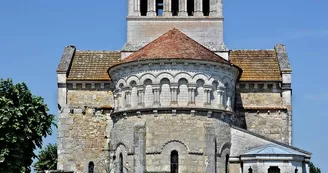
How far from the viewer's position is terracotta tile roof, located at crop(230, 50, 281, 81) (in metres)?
51.0

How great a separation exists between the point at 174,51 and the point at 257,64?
35.2 feet

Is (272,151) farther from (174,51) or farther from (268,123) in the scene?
(174,51)

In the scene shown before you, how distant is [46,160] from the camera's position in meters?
68.9

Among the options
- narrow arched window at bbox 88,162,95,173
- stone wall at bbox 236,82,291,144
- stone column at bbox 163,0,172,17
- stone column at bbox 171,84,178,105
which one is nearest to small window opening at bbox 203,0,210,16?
stone column at bbox 163,0,172,17

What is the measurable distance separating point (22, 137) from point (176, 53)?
11.6m


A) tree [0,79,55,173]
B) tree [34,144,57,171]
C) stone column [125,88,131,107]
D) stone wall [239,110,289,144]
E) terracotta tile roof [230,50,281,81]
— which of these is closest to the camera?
stone column [125,88,131,107]

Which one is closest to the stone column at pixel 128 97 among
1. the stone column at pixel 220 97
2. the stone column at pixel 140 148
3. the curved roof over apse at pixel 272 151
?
the stone column at pixel 140 148

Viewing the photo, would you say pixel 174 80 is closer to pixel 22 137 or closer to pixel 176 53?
pixel 176 53

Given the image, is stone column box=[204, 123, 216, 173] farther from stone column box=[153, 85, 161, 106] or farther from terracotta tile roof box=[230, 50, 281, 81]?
terracotta tile roof box=[230, 50, 281, 81]

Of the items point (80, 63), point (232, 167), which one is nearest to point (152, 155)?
point (232, 167)

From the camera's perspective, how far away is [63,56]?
5284 centimetres

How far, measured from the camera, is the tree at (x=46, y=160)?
68125 millimetres

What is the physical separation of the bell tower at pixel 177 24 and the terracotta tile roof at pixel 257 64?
310cm

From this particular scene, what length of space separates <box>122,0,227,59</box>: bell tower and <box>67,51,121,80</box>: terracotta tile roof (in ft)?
8.71
